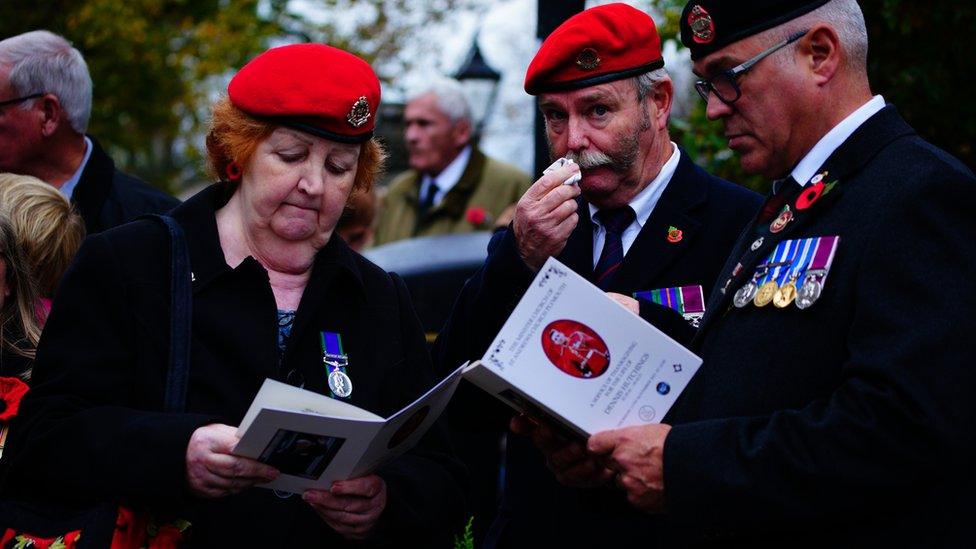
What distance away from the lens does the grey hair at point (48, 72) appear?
5625 mm

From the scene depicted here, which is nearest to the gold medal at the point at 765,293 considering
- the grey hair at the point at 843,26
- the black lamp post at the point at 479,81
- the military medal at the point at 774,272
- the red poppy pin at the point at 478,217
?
the military medal at the point at 774,272

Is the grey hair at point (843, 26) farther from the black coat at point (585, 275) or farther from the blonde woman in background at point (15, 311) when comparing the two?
the blonde woman in background at point (15, 311)

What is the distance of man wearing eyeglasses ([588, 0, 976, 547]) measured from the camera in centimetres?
255

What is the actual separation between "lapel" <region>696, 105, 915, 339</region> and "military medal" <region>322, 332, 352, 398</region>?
1.07 metres

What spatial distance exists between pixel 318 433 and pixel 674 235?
1.37 metres

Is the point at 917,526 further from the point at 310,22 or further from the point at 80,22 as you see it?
the point at 310,22

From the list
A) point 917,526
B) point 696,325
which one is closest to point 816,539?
point 917,526

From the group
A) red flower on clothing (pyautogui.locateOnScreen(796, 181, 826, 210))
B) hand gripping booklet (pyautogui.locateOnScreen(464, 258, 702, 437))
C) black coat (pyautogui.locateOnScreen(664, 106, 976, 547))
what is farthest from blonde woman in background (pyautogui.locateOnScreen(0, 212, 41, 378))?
red flower on clothing (pyautogui.locateOnScreen(796, 181, 826, 210))

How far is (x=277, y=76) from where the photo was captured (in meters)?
3.49

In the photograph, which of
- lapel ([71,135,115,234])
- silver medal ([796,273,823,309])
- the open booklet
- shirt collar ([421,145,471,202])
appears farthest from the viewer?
shirt collar ([421,145,471,202])

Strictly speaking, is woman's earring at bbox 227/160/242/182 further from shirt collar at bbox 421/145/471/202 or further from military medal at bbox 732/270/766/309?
shirt collar at bbox 421/145/471/202

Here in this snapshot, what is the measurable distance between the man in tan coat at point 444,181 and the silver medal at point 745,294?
5230 mm

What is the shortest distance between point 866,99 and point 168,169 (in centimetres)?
2540

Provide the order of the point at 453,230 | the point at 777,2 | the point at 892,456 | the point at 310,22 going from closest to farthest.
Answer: the point at 892,456 → the point at 777,2 → the point at 453,230 → the point at 310,22
